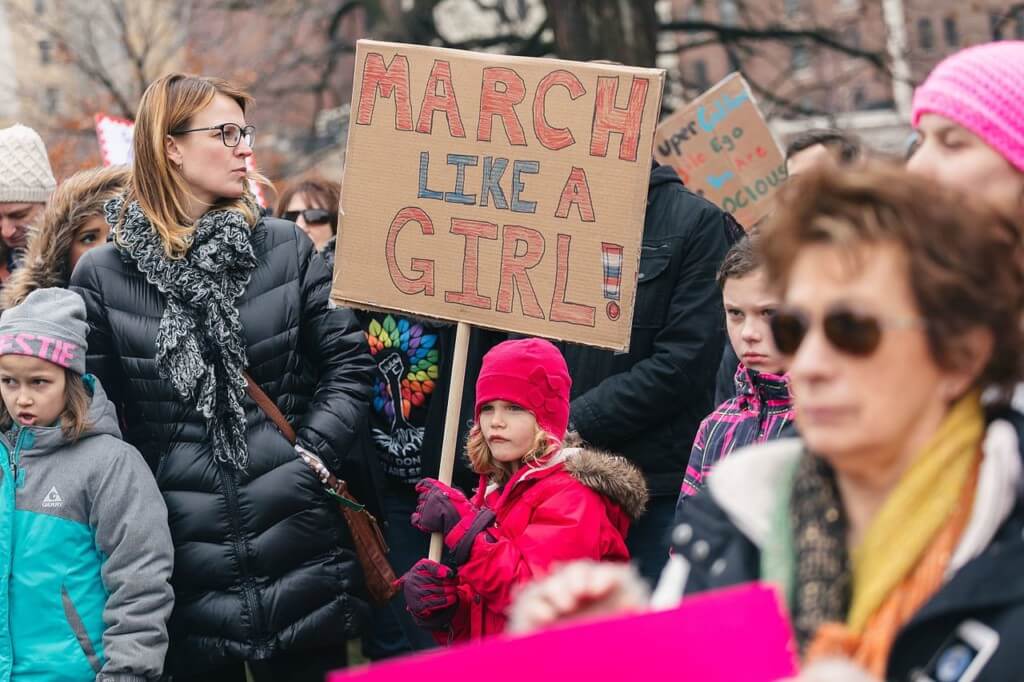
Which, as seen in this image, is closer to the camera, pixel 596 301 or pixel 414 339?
pixel 596 301

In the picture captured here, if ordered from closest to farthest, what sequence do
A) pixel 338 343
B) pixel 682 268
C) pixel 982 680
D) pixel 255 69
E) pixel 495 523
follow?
pixel 982 680 → pixel 495 523 → pixel 338 343 → pixel 682 268 → pixel 255 69

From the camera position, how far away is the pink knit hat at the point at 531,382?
157 inches

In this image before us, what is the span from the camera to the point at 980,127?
2318 millimetres

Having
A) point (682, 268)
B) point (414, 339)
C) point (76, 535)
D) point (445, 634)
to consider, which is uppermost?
point (682, 268)

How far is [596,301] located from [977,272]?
7.04 feet

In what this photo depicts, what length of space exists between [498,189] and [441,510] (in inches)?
38.0

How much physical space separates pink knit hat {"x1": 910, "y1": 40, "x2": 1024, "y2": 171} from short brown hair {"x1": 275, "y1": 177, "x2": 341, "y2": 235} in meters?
3.97

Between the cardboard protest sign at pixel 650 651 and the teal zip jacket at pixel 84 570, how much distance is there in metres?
2.38

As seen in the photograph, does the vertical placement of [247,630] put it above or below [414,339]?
Result: below

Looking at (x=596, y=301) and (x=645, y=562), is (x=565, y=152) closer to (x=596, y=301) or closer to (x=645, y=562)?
(x=596, y=301)

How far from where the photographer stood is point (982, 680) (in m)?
1.72

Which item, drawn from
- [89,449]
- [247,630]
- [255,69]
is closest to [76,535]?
[89,449]

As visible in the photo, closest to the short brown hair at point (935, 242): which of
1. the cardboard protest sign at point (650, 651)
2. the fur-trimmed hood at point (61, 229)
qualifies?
the cardboard protest sign at point (650, 651)

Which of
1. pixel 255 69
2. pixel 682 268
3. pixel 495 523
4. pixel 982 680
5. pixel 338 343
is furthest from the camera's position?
pixel 255 69
